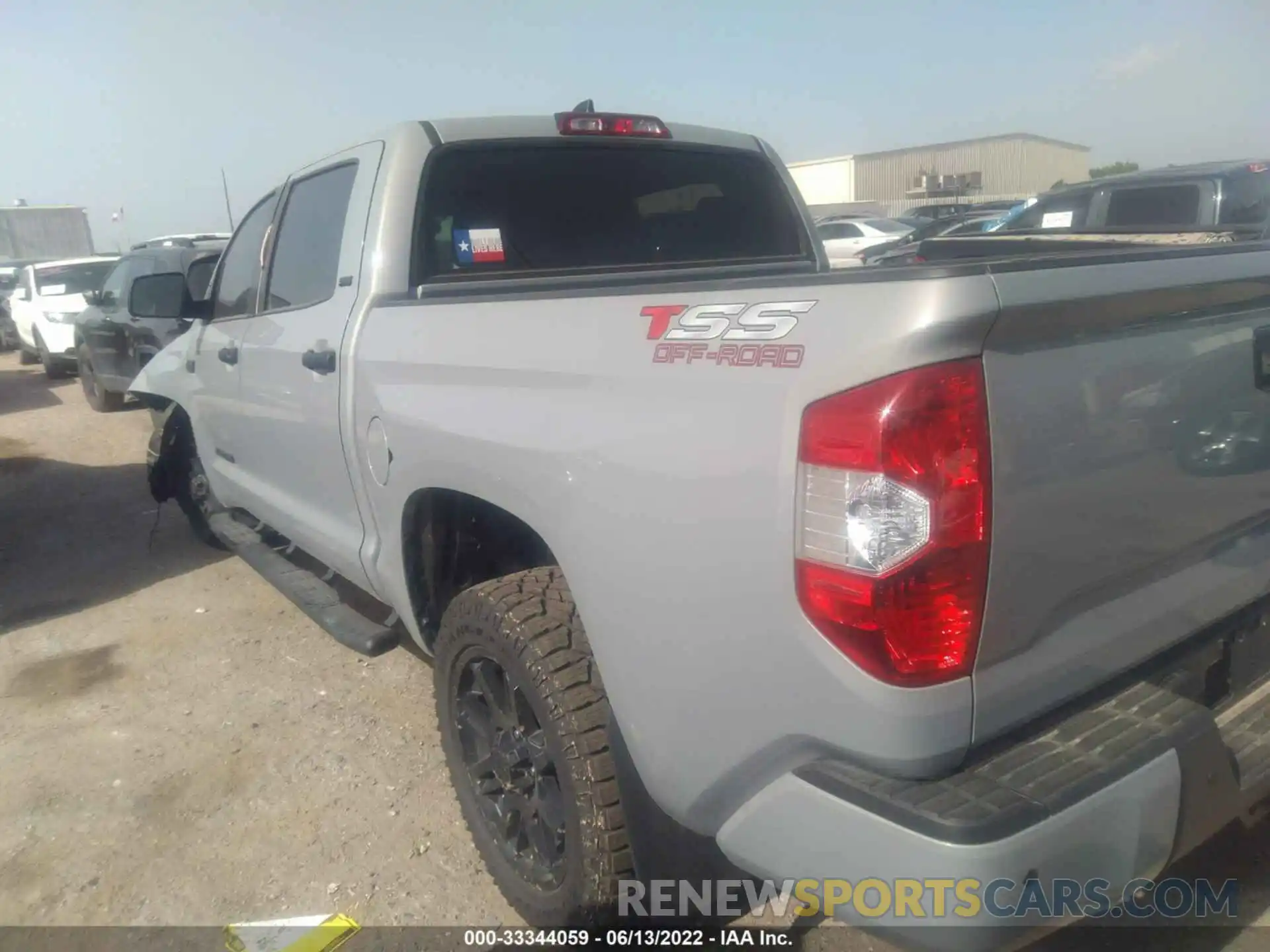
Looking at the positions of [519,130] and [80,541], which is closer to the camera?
[519,130]

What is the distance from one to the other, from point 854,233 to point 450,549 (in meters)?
18.2

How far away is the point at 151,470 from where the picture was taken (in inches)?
216

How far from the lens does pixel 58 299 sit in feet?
41.7

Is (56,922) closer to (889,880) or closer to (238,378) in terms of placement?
(238,378)

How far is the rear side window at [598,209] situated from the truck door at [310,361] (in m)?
0.28

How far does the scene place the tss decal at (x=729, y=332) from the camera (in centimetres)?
159

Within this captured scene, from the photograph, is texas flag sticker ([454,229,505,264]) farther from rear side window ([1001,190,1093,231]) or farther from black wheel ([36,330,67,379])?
black wheel ([36,330,67,379])

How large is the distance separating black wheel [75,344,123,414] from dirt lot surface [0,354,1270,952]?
5588mm

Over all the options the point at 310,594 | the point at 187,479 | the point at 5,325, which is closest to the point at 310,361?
the point at 310,594

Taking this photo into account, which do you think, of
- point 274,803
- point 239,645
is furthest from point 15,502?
point 274,803

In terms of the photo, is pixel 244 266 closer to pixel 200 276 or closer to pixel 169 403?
pixel 200 276

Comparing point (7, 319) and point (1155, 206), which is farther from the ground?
point (1155, 206)

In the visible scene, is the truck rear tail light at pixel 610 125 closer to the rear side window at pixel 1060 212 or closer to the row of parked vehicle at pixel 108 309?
the row of parked vehicle at pixel 108 309

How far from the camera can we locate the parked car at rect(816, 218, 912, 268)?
19094 millimetres
